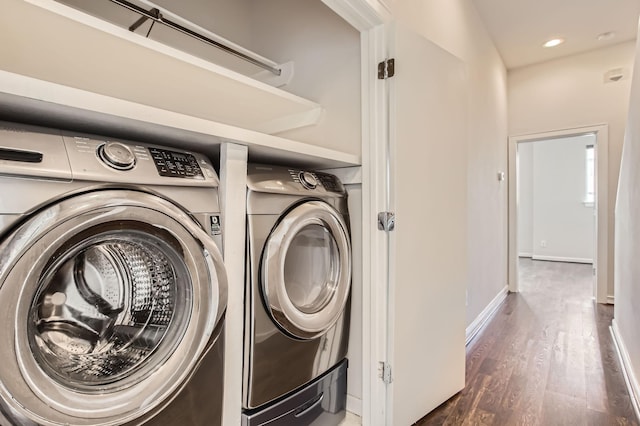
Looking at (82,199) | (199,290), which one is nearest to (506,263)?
(199,290)

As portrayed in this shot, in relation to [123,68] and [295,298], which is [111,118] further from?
[295,298]

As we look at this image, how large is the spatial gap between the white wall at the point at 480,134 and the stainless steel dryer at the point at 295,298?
3.20 ft

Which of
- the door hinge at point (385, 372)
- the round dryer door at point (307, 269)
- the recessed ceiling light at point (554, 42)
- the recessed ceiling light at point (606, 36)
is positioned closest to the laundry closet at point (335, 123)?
the door hinge at point (385, 372)

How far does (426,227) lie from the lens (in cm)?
156

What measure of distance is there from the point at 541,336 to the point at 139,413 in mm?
2873

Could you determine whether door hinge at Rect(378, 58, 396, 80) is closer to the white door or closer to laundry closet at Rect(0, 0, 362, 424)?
the white door

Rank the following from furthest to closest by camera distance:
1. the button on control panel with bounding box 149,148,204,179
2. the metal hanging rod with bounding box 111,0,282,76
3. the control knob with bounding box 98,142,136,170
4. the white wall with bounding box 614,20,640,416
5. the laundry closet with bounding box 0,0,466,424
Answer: the white wall with bounding box 614,20,640,416 → the metal hanging rod with bounding box 111,0,282,76 → the laundry closet with bounding box 0,0,466,424 → the button on control panel with bounding box 149,148,204,179 → the control knob with bounding box 98,142,136,170

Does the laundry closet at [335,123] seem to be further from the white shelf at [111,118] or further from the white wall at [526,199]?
the white wall at [526,199]

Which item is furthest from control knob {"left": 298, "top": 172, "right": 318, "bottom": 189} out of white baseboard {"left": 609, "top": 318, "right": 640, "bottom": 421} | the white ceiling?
the white ceiling

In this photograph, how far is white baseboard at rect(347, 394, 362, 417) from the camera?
60.9 inches

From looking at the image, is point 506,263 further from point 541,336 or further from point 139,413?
point 139,413

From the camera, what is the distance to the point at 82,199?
0.70 m

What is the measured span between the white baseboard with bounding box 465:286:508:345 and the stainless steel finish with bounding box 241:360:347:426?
1.37 m

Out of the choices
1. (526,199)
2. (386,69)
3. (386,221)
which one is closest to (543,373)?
(386,221)
